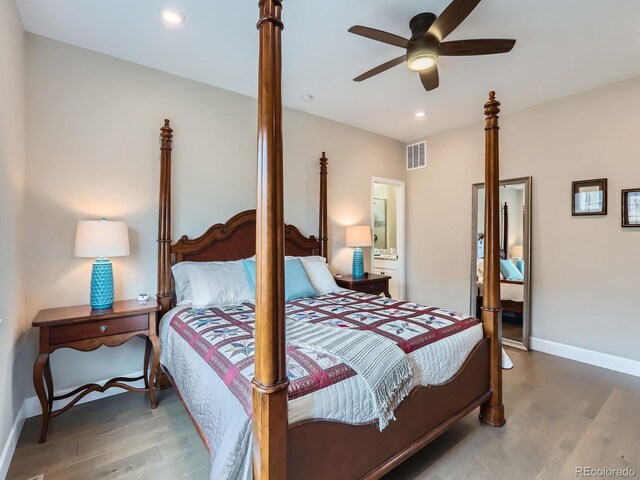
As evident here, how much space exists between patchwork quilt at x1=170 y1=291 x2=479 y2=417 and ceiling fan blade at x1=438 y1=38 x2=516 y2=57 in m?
1.78

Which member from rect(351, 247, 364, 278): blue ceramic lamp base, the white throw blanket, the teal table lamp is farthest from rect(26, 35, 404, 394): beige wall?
the white throw blanket

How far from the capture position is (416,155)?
4.89m

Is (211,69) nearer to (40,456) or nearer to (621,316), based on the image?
(40,456)

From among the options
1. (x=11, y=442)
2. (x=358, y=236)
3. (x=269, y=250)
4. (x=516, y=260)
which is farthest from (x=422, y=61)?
(x=11, y=442)

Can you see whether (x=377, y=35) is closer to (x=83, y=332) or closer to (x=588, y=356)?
(x=83, y=332)

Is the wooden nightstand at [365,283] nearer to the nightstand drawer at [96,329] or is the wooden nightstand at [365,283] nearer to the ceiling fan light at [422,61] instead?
the nightstand drawer at [96,329]

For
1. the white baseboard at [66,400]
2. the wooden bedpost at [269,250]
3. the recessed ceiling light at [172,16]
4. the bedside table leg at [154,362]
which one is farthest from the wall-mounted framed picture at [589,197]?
the white baseboard at [66,400]

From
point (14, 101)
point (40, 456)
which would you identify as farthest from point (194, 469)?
point (14, 101)

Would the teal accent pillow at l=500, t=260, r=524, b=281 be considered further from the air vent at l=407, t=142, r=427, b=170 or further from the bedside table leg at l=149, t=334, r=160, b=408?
the bedside table leg at l=149, t=334, r=160, b=408

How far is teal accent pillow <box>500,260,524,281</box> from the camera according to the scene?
3.79 meters

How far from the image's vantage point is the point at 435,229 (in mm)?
4652

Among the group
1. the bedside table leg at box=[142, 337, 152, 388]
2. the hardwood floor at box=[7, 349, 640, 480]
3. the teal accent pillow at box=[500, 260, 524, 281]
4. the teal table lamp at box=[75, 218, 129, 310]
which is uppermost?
the teal table lamp at box=[75, 218, 129, 310]

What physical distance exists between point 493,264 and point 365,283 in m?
1.80

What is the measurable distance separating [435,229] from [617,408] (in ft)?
8.93
